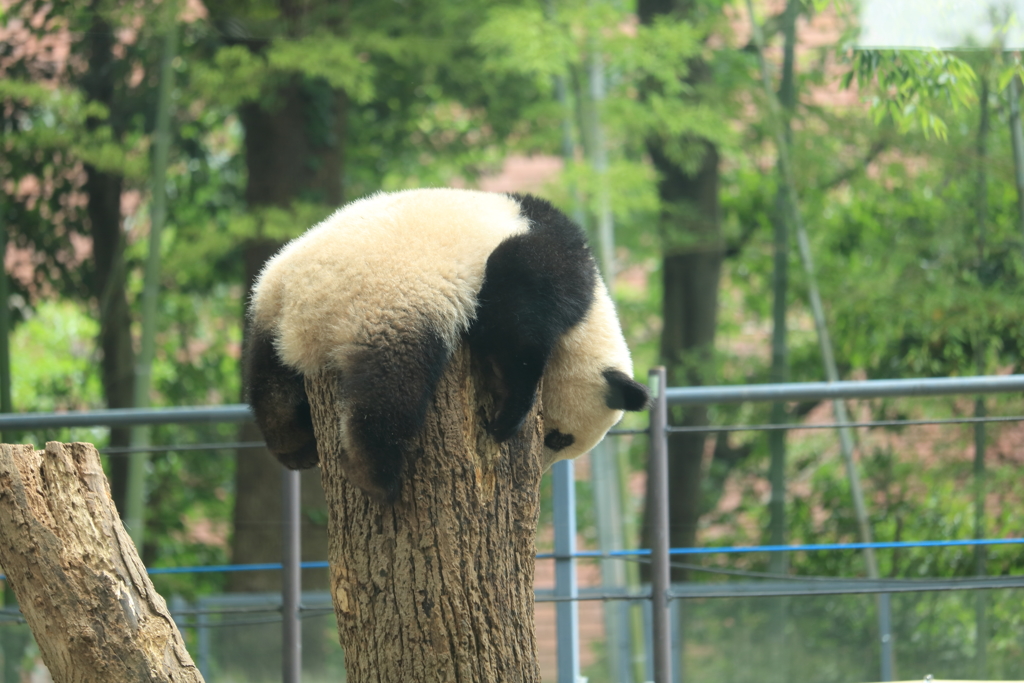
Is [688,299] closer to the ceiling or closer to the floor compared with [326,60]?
closer to the floor

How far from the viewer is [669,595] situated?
2.60 m

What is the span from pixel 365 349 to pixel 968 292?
150 inches

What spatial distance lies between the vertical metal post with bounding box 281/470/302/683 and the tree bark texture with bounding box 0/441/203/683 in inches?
36.1

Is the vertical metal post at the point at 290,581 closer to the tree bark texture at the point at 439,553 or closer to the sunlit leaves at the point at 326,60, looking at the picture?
the tree bark texture at the point at 439,553

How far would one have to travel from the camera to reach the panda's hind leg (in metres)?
1.65

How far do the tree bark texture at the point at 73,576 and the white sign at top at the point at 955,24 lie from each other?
268cm

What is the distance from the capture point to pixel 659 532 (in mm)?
2648

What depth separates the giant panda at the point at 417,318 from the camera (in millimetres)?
1575

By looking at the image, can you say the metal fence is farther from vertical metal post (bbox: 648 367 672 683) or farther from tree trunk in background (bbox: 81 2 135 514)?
tree trunk in background (bbox: 81 2 135 514)

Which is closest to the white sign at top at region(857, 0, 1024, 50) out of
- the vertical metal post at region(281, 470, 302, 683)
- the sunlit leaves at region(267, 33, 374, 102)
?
the vertical metal post at region(281, 470, 302, 683)

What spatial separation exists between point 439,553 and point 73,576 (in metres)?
0.67

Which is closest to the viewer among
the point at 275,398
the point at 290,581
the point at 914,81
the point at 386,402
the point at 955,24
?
the point at 386,402

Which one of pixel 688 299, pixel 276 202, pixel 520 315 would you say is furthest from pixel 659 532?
pixel 688 299

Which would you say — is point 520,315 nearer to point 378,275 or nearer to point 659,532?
point 378,275
